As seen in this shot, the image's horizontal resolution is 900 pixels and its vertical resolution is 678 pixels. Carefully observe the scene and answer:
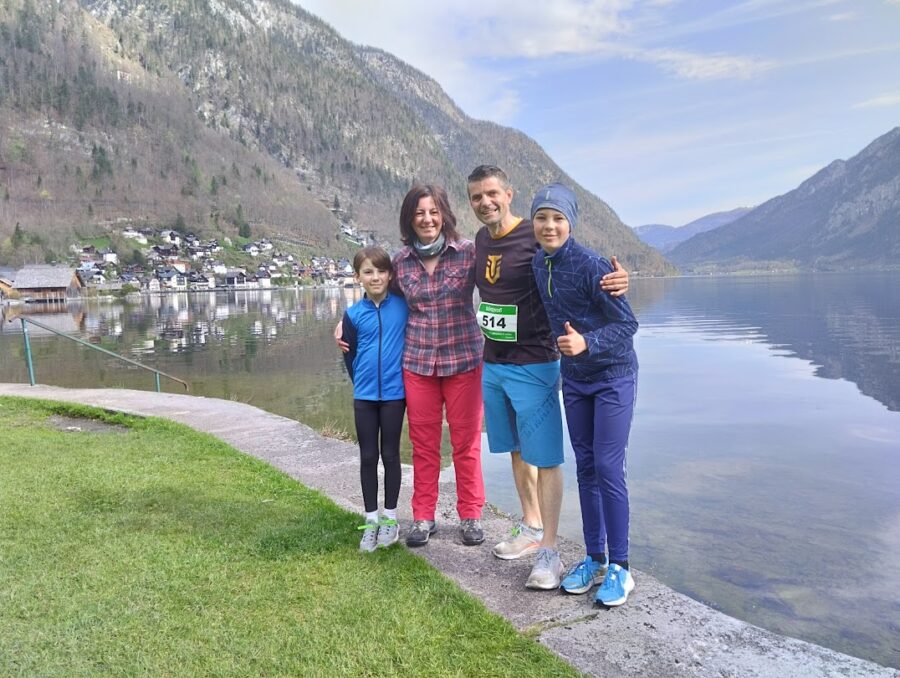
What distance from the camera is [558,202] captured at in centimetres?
371

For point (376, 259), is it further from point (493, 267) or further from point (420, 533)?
point (420, 533)

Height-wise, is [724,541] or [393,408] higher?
[393,408]

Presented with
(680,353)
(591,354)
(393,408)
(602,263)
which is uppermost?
(602,263)

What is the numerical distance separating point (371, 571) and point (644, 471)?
775 cm

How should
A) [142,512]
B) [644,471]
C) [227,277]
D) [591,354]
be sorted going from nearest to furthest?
[591,354] → [142,512] → [644,471] → [227,277]

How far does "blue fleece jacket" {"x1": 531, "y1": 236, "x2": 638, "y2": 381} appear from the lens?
3.61 m

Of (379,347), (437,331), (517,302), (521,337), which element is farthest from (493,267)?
(379,347)

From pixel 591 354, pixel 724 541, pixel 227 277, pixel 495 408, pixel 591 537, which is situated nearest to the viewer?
pixel 591 354

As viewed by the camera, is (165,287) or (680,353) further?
(165,287)

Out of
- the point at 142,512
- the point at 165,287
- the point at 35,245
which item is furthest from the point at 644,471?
the point at 35,245

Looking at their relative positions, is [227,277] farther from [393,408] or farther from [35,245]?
[393,408]

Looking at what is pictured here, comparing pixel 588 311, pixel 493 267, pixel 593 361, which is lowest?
pixel 593 361

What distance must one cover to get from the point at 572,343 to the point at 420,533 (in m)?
1.96

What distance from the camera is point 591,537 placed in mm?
3943
